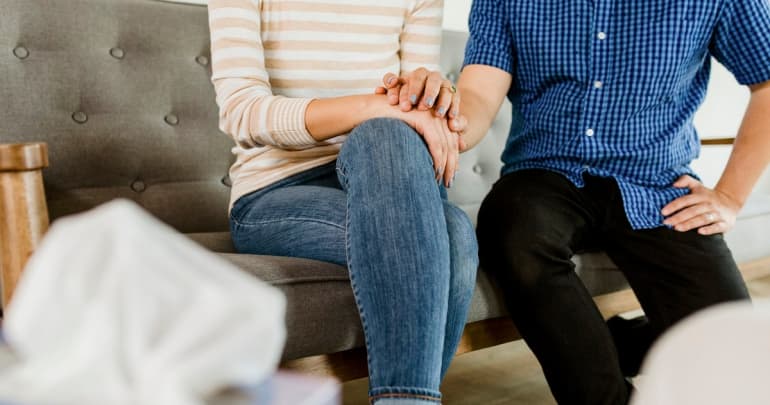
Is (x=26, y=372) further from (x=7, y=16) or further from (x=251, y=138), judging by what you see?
(x=7, y=16)

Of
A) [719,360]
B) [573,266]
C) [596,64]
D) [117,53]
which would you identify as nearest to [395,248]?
[573,266]

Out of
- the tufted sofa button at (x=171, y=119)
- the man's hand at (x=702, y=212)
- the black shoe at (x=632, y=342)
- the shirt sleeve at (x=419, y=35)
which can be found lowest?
the black shoe at (x=632, y=342)

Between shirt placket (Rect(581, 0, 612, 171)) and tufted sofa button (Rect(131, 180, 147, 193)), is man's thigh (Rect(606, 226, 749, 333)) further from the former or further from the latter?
tufted sofa button (Rect(131, 180, 147, 193))

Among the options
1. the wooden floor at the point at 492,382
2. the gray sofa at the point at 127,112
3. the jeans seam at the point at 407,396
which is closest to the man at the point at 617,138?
the gray sofa at the point at 127,112

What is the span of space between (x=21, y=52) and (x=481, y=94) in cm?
82

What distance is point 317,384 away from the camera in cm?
40

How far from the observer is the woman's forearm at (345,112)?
0.99 m

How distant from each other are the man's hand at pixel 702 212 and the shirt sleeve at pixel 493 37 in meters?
0.37

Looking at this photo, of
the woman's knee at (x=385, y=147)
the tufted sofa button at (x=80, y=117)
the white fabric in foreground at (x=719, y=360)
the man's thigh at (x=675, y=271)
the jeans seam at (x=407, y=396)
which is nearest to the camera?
the white fabric in foreground at (x=719, y=360)

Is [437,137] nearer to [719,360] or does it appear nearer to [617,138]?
[617,138]

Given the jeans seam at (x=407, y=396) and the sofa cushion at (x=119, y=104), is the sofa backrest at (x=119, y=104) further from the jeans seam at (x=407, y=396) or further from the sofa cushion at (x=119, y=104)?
the jeans seam at (x=407, y=396)

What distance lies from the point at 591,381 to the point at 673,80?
55cm

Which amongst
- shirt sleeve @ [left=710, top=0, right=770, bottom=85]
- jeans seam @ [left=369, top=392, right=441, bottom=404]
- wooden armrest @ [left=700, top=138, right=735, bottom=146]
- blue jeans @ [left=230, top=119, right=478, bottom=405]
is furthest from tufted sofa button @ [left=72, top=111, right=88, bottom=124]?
wooden armrest @ [left=700, top=138, right=735, bottom=146]

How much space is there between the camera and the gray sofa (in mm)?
1254
